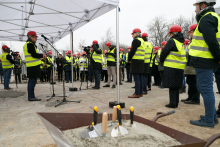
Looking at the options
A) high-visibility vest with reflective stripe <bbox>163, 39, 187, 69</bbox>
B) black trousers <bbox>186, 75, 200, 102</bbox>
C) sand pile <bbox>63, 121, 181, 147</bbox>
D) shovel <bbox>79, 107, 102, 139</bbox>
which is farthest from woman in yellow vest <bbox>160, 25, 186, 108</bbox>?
shovel <bbox>79, 107, 102, 139</bbox>

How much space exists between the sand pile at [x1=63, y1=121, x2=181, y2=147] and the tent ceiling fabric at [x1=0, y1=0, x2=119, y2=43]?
2678mm

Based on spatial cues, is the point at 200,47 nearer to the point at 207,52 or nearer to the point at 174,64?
the point at 207,52

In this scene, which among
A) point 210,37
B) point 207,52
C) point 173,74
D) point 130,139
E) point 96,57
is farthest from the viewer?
point 96,57

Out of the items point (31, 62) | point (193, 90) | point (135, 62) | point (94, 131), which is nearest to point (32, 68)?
point (31, 62)

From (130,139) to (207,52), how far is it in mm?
1738

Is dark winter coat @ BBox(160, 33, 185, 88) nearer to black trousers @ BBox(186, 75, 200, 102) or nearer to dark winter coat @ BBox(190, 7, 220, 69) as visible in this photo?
black trousers @ BBox(186, 75, 200, 102)

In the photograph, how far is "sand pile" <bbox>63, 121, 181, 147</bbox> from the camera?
145cm

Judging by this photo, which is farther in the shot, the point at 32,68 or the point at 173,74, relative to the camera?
the point at 32,68

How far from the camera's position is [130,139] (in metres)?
1.55

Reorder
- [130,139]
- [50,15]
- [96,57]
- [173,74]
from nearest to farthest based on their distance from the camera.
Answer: [130,139] → [173,74] → [50,15] → [96,57]

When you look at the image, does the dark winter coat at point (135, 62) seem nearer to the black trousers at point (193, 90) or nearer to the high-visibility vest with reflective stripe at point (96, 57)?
the black trousers at point (193, 90)

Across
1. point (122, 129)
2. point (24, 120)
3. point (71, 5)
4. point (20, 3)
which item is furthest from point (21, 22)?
point (122, 129)

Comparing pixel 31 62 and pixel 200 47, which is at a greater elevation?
pixel 200 47

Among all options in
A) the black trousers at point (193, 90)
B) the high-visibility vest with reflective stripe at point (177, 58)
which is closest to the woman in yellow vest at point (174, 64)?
the high-visibility vest with reflective stripe at point (177, 58)
